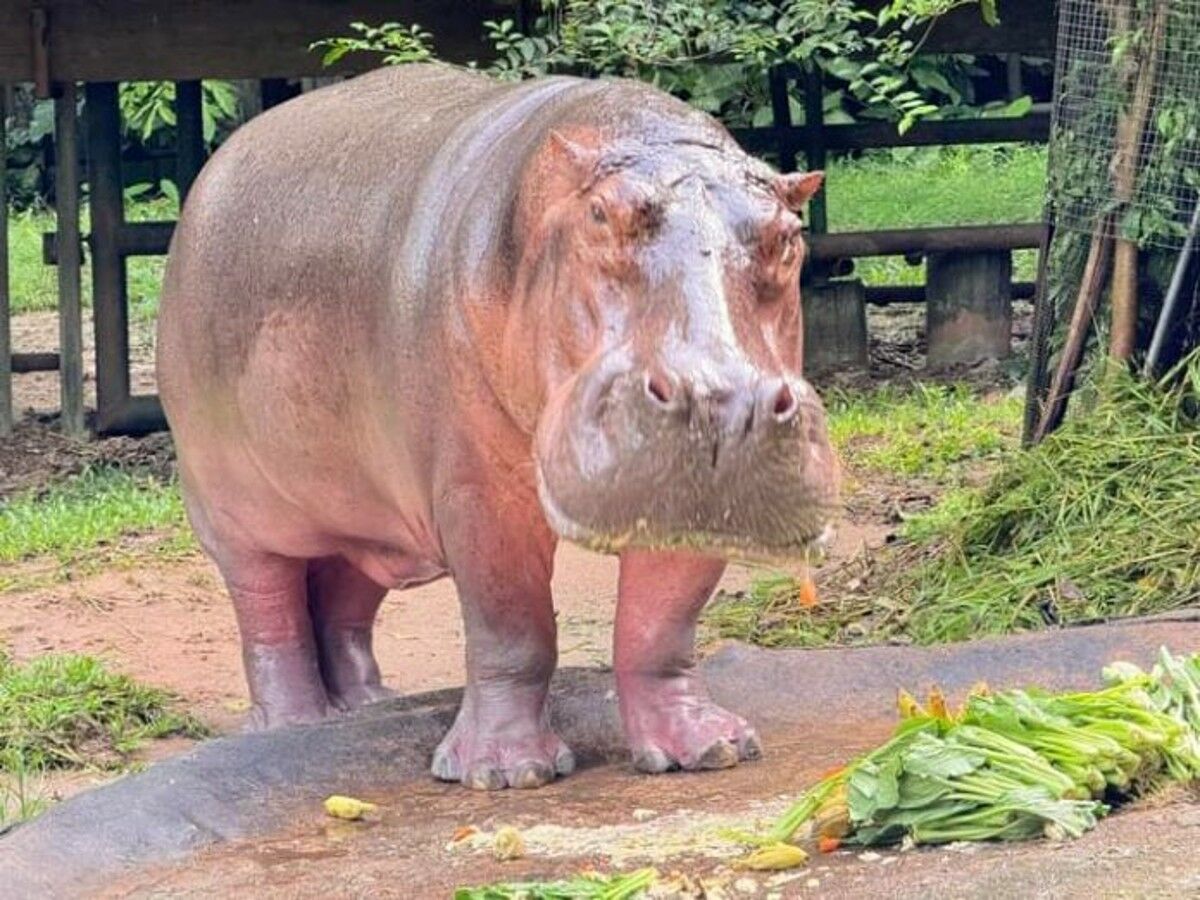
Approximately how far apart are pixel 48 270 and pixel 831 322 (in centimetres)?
580

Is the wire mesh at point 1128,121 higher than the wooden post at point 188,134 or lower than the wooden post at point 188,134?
higher

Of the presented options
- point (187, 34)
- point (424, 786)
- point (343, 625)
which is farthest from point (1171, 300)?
point (187, 34)

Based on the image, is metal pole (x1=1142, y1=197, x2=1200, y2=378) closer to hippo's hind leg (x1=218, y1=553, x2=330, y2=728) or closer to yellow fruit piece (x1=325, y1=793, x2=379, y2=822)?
hippo's hind leg (x1=218, y1=553, x2=330, y2=728)

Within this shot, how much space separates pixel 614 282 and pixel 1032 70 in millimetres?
11503

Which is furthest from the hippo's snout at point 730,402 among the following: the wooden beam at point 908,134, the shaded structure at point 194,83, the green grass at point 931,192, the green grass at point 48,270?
the green grass at point 48,270

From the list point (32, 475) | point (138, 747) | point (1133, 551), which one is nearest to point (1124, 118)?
point (1133, 551)

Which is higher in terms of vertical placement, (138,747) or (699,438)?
(699,438)

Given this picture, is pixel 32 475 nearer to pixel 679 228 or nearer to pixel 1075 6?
pixel 1075 6

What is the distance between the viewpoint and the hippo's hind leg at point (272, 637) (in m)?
6.15

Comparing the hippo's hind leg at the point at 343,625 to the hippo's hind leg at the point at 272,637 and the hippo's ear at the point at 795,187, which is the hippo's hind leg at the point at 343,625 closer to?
the hippo's hind leg at the point at 272,637

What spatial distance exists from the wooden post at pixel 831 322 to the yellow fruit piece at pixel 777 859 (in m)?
7.19

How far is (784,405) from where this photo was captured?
3.89 meters

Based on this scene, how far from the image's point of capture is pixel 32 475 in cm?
1025

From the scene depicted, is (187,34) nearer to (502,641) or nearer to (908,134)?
(908,134)
